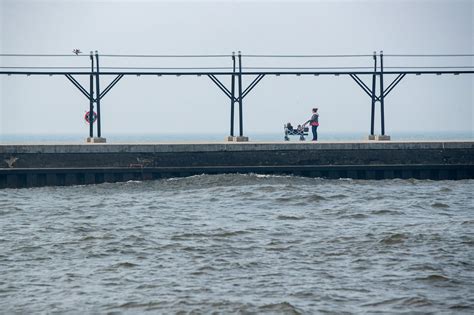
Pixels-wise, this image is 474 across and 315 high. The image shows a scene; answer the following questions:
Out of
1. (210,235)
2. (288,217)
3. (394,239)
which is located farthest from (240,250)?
(288,217)

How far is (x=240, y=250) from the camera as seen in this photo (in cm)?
1569

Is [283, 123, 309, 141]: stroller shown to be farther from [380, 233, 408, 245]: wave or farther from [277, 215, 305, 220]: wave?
[380, 233, 408, 245]: wave

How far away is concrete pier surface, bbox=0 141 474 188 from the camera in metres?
26.3

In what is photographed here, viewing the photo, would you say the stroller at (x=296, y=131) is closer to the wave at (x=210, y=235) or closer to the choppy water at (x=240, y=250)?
the choppy water at (x=240, y=250)

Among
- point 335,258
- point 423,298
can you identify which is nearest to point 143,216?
point 335,258

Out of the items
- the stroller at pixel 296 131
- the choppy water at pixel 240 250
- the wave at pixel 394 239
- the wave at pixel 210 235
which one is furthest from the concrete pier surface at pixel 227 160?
the wave at pixel 394 239

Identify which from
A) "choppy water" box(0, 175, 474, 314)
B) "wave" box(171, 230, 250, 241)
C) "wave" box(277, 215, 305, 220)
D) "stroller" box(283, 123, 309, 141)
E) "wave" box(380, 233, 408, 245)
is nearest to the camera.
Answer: "choppy water" box(0, 175, 474, 314)

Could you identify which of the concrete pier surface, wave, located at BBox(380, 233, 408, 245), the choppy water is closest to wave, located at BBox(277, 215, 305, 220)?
the choppy water

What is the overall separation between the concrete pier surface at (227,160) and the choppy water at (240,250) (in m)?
1.47

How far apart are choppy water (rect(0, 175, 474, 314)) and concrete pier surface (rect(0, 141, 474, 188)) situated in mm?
1470

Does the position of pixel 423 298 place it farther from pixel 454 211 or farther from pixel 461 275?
pixel 454 211

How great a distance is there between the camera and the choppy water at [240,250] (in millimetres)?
12289

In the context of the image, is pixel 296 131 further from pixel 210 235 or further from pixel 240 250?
pixel 240 250

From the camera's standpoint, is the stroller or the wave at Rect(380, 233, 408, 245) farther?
the stroller
